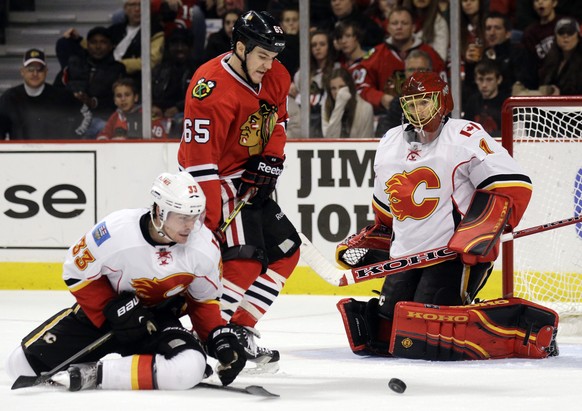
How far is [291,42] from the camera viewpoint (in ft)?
21.9

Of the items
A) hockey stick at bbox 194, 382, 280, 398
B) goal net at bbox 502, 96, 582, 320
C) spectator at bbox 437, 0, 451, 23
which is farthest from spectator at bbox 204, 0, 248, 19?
hockey stick at bbox 194, 382, 280, 398

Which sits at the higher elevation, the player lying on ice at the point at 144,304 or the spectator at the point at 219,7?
the spectator at the point at 219,7

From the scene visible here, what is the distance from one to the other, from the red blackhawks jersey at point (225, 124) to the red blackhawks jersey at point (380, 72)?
216 cm

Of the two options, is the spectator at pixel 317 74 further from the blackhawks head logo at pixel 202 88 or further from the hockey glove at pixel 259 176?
the blackhawks head logo at pixel 202 88

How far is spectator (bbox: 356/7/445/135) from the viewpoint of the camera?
660 centimetres

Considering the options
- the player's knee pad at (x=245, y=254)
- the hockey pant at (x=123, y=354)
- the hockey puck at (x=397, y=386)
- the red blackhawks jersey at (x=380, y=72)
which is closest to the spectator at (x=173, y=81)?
the red blackhawks jersey at (x=380, y=72)

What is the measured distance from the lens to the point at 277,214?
14.7 ft

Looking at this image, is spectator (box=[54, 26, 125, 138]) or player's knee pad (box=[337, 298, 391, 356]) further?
spectator (box=[54, 26, 125, 138])

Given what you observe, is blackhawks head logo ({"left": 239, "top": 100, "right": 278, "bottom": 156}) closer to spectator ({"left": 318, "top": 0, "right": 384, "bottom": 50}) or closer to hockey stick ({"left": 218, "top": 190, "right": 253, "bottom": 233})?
hockey stick ({"left": 218, "top": 190, "right": 253, "bottom": 233})

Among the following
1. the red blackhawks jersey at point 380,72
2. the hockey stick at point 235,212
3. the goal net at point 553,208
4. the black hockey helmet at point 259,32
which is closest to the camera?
the black hockey helmet at point 259,32

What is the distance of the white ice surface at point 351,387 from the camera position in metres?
3.49

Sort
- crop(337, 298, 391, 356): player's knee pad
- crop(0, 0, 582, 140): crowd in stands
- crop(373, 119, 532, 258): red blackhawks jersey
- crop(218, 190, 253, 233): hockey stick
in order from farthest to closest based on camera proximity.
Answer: crop(0, 0, 582, 140): crowd in stands → crop(337, 298, 391, 356): player's knee pad → crop(373, 119, 532, 258): red blackhawks jersey → crop(218, 190, 253, 233): hockey stick

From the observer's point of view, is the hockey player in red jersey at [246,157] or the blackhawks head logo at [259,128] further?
the blackhawks head logo at [259,128]

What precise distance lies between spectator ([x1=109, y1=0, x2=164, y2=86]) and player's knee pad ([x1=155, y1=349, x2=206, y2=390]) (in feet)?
11.0
